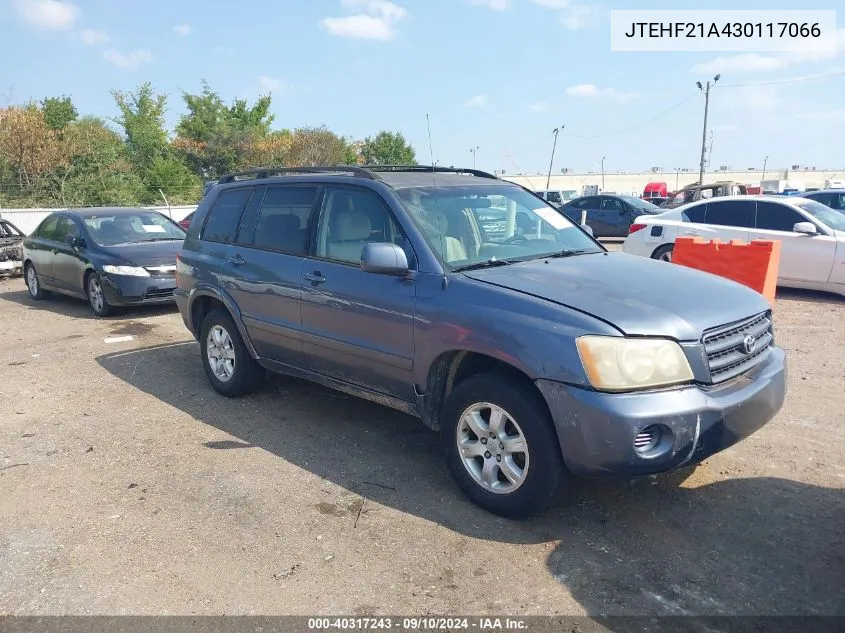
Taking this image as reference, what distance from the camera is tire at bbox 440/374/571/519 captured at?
347 cm

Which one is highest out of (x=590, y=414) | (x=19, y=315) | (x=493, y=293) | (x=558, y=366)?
(x=493, y=293)

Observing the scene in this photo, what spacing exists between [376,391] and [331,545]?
118cm

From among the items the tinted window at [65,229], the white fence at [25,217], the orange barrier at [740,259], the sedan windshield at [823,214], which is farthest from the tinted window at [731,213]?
the white fence at [25,217]

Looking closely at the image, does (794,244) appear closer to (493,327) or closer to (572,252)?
(572,252)

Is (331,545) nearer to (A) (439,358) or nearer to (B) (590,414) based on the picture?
(A) (439,358)

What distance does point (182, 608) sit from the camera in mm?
3066

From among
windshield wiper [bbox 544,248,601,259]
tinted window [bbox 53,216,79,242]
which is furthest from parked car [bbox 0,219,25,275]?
windshield wiper [bbox 544,248,601,259]

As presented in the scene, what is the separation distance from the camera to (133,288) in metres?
9.64

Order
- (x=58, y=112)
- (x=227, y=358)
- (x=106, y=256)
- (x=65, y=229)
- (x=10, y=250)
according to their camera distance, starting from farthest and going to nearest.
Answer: (x=58, y=112) < (x=10, y=250) < (x=65, y=229) < (x=106, y=256) < (x=227, y=358)

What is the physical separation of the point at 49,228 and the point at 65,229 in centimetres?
78

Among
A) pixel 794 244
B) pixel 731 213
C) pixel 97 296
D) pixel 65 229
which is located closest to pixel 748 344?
pixel 794 244

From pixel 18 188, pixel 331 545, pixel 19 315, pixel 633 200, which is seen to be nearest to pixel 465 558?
pixel 331 545

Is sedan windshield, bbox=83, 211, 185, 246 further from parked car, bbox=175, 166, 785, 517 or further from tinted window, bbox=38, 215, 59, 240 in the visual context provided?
parked car, bbox=175, 166, 785, 517

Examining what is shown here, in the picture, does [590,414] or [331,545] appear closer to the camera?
[590,414]
